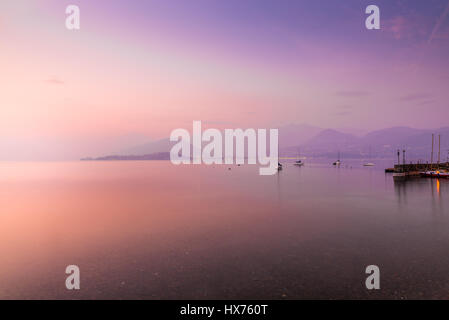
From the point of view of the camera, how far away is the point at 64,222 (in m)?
21.1

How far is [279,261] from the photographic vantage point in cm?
1170

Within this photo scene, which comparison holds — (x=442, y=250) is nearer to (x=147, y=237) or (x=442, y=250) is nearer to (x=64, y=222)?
(x=147, y=237)

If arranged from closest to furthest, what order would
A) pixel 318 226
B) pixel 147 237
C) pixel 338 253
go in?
pixel 338 253
pixel 147 237
pixel 318 226

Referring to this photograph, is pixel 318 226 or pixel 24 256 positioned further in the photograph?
pixel 318 226

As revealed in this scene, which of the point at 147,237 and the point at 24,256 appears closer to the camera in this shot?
the point at 24,256

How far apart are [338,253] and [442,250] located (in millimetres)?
5705
